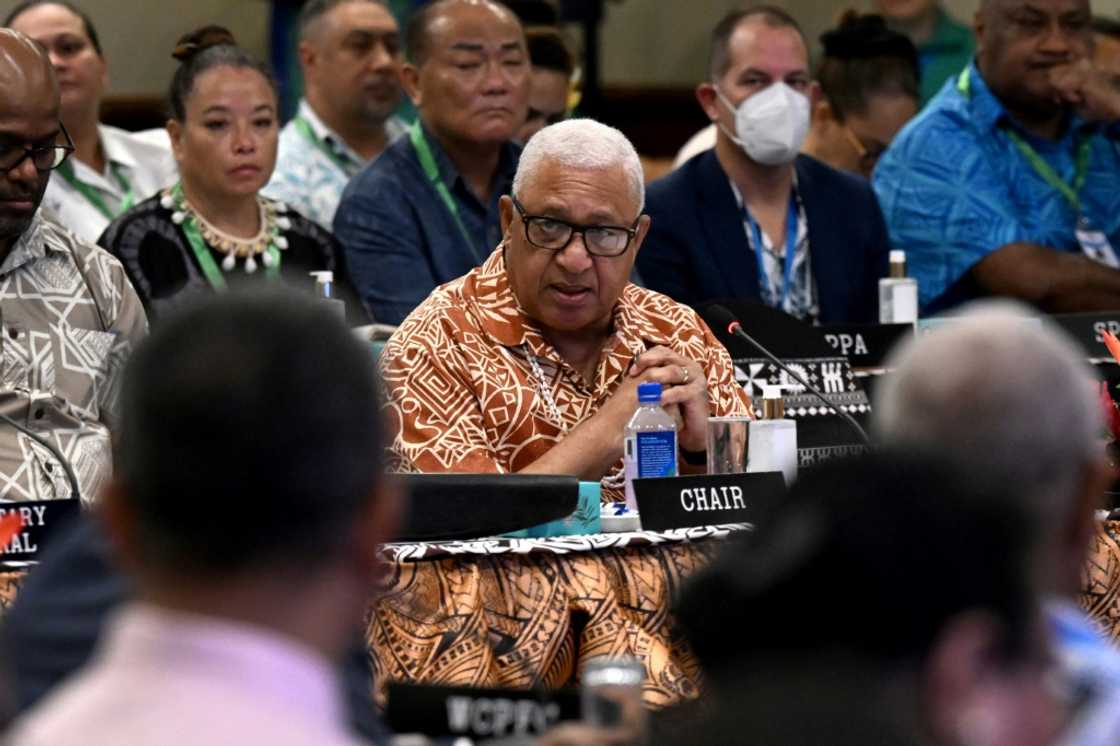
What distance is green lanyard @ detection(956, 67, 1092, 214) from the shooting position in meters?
5.55

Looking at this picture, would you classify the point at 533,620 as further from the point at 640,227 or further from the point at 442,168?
the point at 442,168

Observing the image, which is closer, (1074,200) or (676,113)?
(1074,200)

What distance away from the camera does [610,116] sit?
9.05 meters

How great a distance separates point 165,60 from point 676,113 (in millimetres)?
2425

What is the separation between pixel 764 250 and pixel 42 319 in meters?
2.01

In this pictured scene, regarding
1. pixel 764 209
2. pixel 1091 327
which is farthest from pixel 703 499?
pixel 764 209

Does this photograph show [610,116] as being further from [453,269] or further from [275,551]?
[275,551]

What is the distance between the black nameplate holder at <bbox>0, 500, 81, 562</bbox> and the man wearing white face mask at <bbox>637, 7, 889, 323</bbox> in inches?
91.4

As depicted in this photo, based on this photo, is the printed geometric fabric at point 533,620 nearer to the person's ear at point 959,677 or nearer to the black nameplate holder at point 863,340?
the black nameplate holder at point 863,340

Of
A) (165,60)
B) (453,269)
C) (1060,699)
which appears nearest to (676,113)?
(165,60)

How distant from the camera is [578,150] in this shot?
142 inches

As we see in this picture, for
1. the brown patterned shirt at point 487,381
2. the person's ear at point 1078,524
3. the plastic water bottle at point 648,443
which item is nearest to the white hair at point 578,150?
the brown patterned shirt at point 487,381

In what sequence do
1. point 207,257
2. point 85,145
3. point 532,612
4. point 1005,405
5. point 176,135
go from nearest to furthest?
point 1005,405 → point 532,612 → point 207,257 → point 176,135 → point 85,145

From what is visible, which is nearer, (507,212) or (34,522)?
(34,522)
